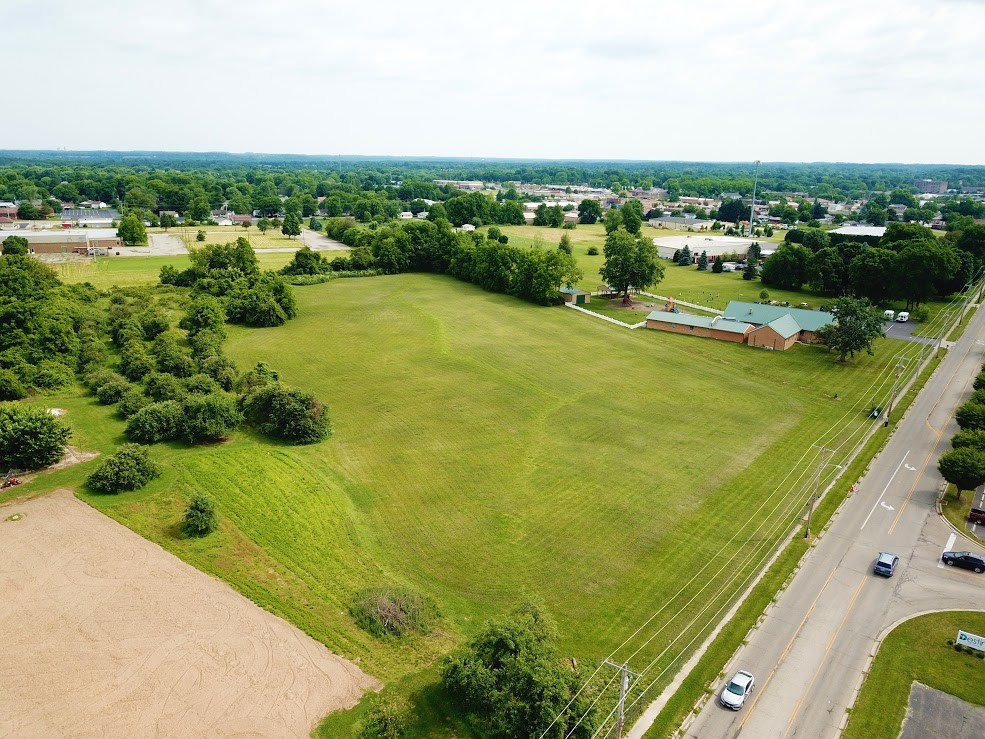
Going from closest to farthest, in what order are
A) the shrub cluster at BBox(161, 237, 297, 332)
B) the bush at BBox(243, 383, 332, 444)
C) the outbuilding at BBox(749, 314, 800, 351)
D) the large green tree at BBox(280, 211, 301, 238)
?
the bush at BBox(243, 383, 332, 444)
the outbuilding at BBox(749, 314, 800, 351)
the shrub cluster at BBox(161, 237, 297, 332)
the large green tree at BBox(280, 211, 301, 238)

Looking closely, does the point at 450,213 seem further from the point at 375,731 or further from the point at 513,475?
the point at 375,731

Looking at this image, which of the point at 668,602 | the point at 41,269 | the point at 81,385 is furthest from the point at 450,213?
the point at 668,602

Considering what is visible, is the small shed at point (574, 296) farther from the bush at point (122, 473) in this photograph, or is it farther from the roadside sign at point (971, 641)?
the roadside sign at point (971, 641)

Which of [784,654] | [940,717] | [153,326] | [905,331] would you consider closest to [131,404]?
[153,326]

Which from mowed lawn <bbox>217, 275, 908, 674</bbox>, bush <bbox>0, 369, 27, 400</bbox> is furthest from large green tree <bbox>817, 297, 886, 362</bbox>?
bush <bbox>0, 369, 27, 400</bbox>

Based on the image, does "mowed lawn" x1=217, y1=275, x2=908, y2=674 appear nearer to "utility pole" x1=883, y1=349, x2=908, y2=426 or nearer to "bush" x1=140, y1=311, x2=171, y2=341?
"utility pole" x1=883, y1=349, x2=908, y2=426

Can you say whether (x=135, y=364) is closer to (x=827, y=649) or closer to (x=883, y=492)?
(x=827, y=649)

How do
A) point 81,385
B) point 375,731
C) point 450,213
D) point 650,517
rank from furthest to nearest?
point 450,213 < point 81,385 < point 650,517 < point 375,731
